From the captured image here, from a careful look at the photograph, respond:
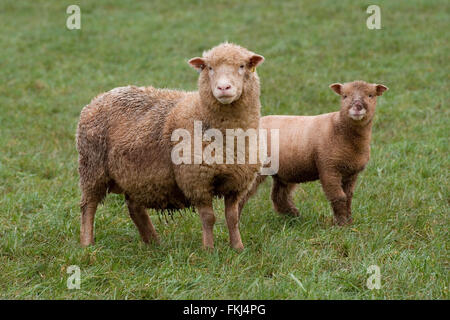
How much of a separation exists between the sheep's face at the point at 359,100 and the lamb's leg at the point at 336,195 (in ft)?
1.98

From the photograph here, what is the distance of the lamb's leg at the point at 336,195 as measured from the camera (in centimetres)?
553

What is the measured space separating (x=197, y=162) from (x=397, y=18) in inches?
423

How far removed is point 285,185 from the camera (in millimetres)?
6152

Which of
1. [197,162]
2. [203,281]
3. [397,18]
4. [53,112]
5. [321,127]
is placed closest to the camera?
[203,281]

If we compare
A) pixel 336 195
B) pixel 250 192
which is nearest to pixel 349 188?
pixel 336 195

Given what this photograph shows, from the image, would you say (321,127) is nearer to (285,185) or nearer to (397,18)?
(285,185)

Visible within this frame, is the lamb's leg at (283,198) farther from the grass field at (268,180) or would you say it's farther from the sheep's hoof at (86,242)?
the sheep's hoof at (86,242)

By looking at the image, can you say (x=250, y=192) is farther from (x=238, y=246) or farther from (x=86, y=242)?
(x=86, y=242)

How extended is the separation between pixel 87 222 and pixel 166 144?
1.12 metres

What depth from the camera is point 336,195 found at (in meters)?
5.54

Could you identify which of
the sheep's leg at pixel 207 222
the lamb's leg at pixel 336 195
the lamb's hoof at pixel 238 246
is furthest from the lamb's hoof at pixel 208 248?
the lamb's leg at pixel 336 195

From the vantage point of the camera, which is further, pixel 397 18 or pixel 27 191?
pixel 397 18

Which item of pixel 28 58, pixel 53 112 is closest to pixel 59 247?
pixel 53 112

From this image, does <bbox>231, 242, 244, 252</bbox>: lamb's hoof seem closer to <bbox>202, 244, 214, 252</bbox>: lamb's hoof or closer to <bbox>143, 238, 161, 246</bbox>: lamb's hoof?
<bbox>202, 244, 214, 252</bbox>: lamb's hoof
